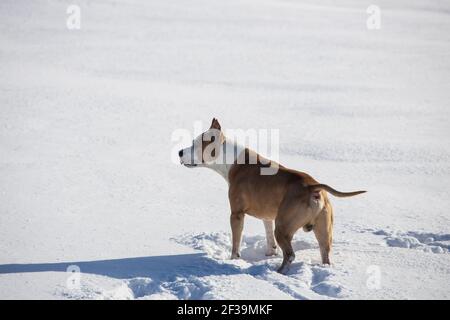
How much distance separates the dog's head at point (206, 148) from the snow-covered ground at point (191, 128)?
1.02m

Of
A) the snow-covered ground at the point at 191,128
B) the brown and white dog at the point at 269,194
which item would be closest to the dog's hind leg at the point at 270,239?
the brown and white dog at the point at 269,194

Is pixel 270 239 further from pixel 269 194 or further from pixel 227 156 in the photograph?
pixel 227 156

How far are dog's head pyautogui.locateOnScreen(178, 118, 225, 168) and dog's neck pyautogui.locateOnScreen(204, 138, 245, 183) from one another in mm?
47

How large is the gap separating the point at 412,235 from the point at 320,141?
4697 mm

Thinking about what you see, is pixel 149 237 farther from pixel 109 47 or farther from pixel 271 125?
pixel 109 47

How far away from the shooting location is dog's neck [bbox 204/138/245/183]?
Answer: 24.6ft

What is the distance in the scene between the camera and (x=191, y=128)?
12969 millimetres

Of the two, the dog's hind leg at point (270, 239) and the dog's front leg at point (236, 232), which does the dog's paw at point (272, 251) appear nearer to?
the dog's hind leg at point (270, 239)

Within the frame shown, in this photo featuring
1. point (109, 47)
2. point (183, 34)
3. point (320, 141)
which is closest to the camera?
point (320, 141)

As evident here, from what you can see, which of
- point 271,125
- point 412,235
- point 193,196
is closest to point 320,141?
point 271,125

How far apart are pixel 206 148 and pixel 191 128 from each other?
218 inches

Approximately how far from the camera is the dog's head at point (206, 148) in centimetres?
746

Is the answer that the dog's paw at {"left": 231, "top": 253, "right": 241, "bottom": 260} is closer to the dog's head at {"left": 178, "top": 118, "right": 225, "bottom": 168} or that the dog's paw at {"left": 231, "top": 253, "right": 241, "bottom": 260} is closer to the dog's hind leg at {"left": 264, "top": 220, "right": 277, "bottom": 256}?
the dog's hind leg at {"left": 264, "top": 220, "right": 277, "bottom": 256}

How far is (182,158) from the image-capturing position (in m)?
7.54
